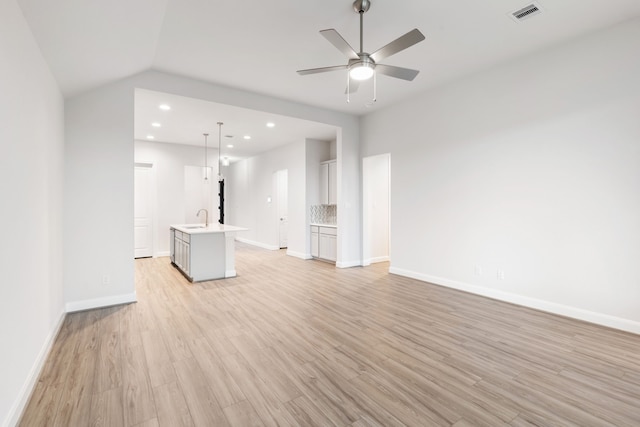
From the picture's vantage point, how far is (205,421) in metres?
1.77

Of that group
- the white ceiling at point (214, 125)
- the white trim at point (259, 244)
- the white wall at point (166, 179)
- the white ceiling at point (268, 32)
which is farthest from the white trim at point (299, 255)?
the white ceiling at point (268, 32)

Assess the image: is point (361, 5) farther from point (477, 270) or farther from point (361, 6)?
point (477, 270)

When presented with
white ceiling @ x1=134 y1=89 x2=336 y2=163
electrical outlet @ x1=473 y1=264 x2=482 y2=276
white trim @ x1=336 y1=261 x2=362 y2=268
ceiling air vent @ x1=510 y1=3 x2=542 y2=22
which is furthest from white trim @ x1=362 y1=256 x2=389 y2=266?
ceiling air vent @ x1=510 y1=3 x2=542 y2=22

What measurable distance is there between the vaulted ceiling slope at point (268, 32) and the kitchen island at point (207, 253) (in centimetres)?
243

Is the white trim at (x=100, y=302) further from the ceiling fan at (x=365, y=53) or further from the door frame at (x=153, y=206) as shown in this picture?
the door frame at (x=153, y=206)

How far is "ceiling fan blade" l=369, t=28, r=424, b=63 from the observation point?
230 centimetres

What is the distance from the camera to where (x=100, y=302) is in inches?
145

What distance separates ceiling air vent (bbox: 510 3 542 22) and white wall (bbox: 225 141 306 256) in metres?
4.88

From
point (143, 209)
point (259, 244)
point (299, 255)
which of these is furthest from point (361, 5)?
point (259, 244)

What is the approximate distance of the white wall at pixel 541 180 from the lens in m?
3.06

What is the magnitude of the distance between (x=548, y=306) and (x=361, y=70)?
3461 millimetres

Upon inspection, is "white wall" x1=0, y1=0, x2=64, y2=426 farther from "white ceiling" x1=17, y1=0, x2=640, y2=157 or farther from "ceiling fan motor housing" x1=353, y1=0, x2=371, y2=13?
"ceiling fan motor housing" x1=353, y1=0, x2=371, y2=13

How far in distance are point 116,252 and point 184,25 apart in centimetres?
277

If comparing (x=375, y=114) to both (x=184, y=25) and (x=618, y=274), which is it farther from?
(x=618, y=274)
